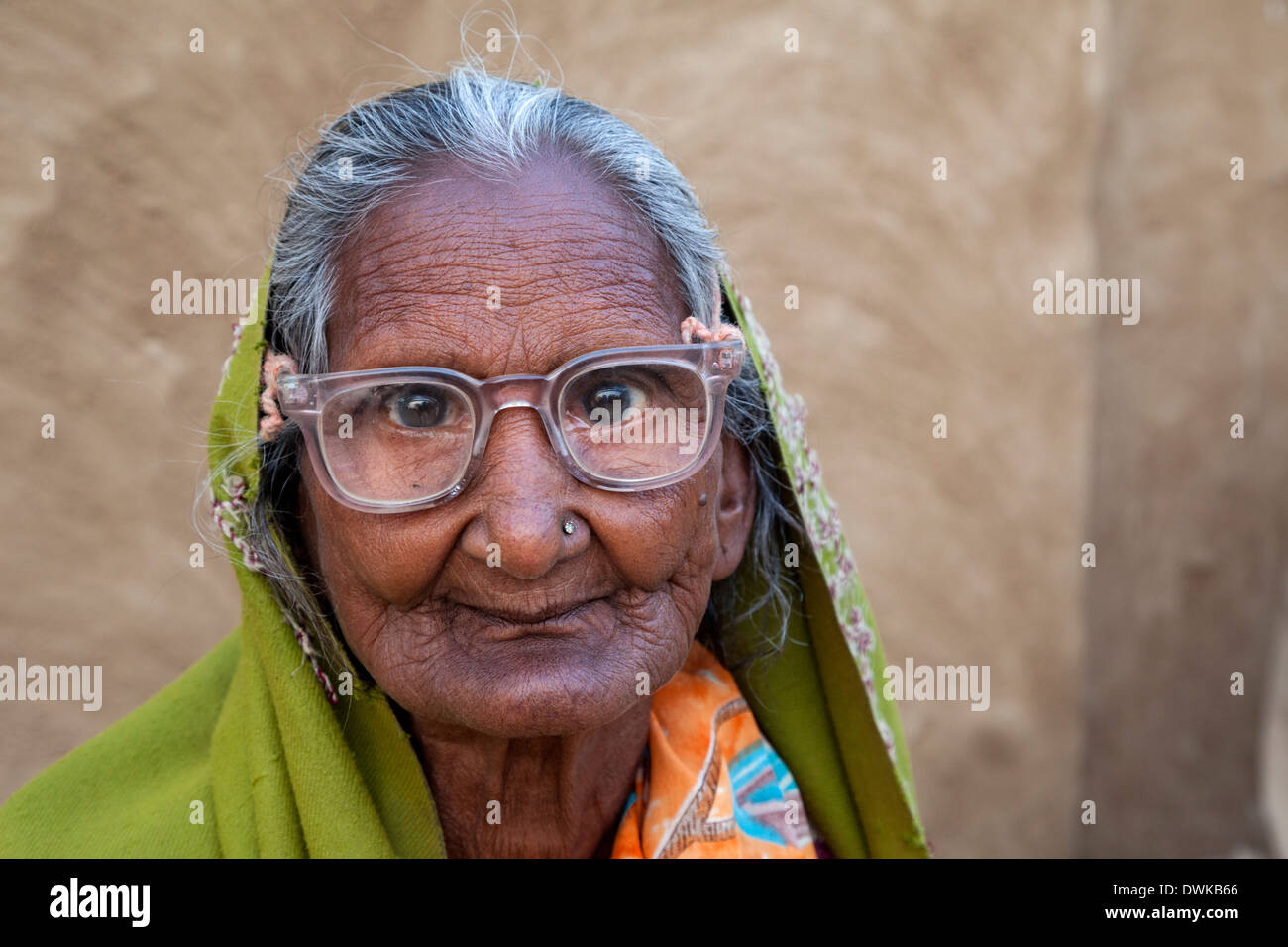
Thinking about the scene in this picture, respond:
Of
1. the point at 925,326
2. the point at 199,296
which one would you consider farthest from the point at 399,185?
the point at 925,326

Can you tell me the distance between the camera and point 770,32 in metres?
3.62

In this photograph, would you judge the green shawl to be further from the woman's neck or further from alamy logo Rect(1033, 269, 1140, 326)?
alamy logo Rect(1033, 269, 1140, 326)

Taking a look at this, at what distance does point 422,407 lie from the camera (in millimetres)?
1831

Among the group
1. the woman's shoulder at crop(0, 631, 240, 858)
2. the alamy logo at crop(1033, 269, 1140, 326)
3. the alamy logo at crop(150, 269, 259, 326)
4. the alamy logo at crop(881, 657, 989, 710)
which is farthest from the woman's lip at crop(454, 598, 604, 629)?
the alamy logo at crop(1033, 269, 1140, 326)

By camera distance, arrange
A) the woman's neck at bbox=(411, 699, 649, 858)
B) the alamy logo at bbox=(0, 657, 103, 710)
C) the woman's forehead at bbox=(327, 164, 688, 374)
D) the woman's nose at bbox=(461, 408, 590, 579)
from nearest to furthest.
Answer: the woman's nose at bbox=(461, 408, 590, 579)
the woman's forehead at bbox=(327, 164, 688, 374)
the woman's neck at bbox=(411, 699, 649, 858)
the alamy logo at bbox=(0, 657, 103, 710)

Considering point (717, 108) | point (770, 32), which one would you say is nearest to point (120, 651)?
point (717, 108)

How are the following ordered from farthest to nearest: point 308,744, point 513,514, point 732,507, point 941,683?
1. point 941,683
2. point 732,507
3. point 308,744
4. point 513,514

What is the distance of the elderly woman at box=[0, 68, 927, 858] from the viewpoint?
180cm

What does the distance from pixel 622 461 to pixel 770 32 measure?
2.28m

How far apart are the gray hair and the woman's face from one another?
0.16ft

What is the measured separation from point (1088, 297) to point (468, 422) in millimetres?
3132

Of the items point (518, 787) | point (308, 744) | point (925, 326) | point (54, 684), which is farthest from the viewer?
point (925, 326)

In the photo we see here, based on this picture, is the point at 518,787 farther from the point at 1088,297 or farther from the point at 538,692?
the point at 1088,297
